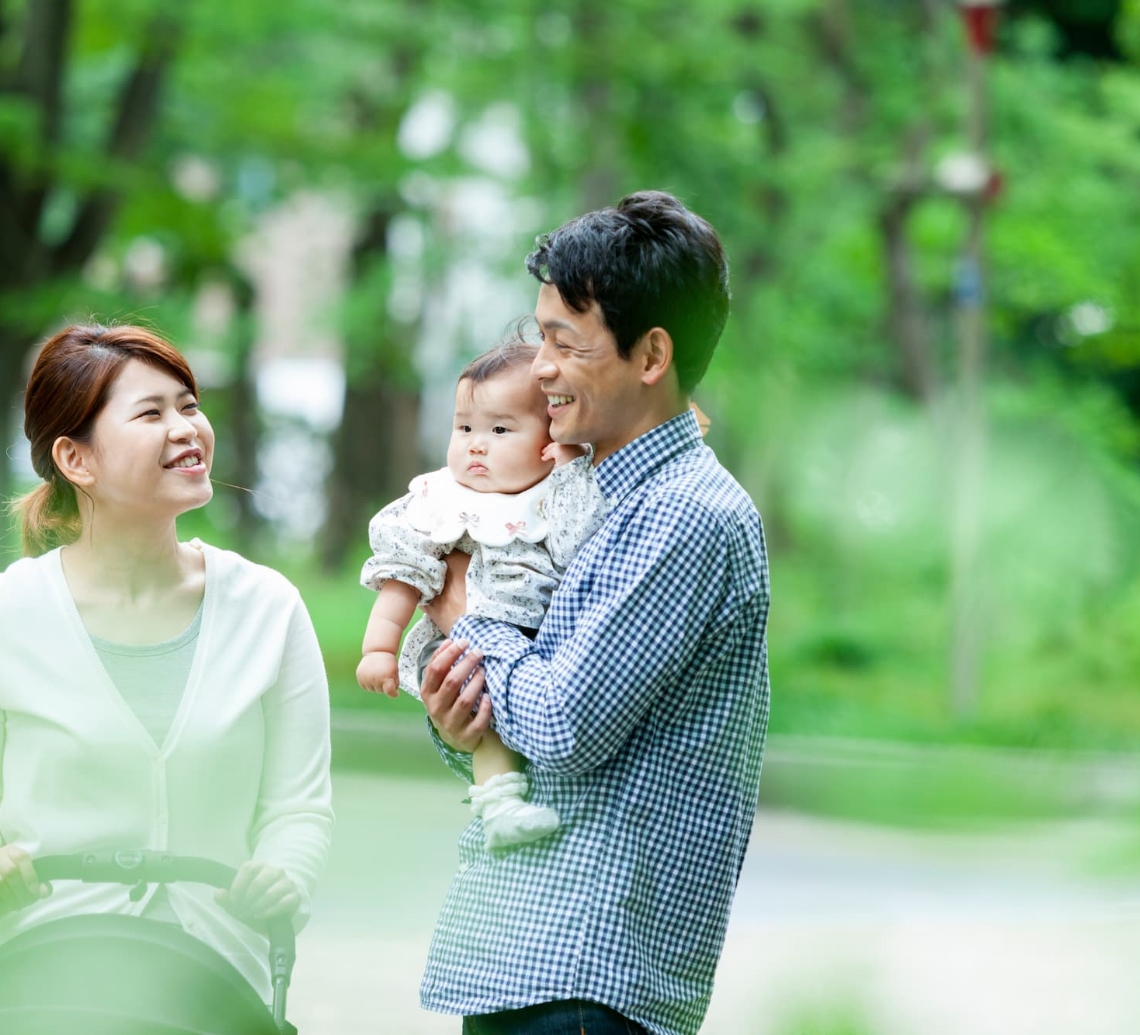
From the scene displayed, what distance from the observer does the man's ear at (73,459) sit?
98.3 inches

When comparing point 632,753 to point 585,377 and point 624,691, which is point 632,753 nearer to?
point 624,691

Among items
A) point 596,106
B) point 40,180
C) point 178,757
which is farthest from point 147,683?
point 596,106

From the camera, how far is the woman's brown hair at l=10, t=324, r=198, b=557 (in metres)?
2.48

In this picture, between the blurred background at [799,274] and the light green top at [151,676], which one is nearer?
the light green top at [151,676]

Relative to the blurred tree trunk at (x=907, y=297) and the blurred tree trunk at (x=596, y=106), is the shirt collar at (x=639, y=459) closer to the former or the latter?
the blurred tree trunk at (x=596, y=106)

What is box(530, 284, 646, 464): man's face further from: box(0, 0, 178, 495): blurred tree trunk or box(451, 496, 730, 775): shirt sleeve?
box(0, 0, 178, 495): blurred tree trunk

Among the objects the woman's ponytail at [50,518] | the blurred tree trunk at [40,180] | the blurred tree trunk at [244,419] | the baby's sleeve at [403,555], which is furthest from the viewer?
the blurred tree trunk at [244,419]

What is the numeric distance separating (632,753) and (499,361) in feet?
1.98

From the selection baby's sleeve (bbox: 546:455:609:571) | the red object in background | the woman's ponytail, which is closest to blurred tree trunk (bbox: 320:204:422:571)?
the red object in background

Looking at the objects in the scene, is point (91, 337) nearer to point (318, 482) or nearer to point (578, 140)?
point (578, 140)

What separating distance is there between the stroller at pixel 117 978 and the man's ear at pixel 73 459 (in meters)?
0.52

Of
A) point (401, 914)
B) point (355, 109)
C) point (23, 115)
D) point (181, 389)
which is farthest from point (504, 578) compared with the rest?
point (355, 109)

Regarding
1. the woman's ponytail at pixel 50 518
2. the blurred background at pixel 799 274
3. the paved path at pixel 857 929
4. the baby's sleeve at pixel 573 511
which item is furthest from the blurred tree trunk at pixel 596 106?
the baby's sleeve at pixel 573 511

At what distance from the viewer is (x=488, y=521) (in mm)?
2393
